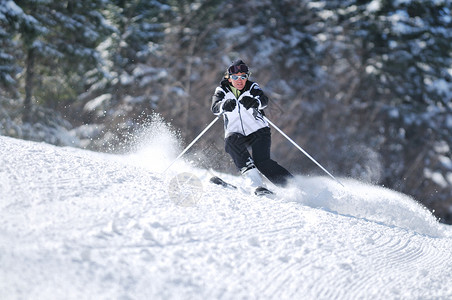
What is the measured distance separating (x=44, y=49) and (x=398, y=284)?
13054 mm

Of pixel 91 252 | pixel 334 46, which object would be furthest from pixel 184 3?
pixel 91 252

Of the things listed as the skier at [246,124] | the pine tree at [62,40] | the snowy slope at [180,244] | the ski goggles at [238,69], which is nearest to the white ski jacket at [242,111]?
the skier at [246,124]

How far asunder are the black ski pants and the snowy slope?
0.35m

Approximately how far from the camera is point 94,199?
3.66 m

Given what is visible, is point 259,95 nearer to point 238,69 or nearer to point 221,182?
point 238,69

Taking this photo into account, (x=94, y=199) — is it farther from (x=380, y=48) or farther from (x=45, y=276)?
(x=380, y=48)

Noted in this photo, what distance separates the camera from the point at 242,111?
536 cm

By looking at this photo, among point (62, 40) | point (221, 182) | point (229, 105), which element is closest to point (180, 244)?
point (221, 182)

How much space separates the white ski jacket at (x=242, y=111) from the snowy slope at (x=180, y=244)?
839 mm

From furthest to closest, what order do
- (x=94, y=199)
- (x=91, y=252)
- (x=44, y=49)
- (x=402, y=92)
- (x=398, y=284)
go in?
(x=402, y=92)
(x=44, y=49)
(x=94, y=199)
(x=398, y=284)
(x=91, y=252)

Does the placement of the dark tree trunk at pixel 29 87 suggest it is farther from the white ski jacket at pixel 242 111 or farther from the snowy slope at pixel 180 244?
the white ski jacket at pixel 242 111

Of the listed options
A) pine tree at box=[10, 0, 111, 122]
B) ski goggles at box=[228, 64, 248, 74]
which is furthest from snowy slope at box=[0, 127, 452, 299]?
pine tree at box=[10, 0, 111, 122]

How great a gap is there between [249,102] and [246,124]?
Answer: 273 mm

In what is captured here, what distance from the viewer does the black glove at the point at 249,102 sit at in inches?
207
